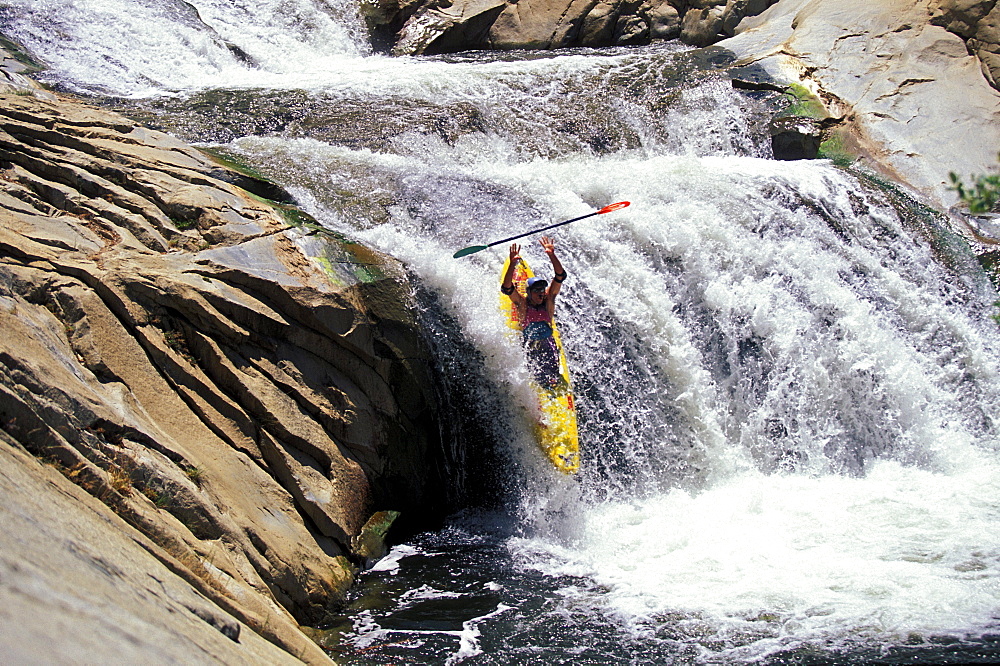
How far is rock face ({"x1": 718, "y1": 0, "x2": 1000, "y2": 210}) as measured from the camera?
31.3 ft

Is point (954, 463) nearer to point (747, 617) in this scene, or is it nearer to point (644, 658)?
point (747, 617)

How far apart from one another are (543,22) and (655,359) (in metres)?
7.90

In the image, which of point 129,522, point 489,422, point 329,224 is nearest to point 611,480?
point 489,422

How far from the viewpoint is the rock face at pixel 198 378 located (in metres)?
3.45

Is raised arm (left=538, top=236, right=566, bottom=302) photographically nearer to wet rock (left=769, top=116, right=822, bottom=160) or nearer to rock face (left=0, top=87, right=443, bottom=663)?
rock face (left=0, top=87, right=443, bottom=663)

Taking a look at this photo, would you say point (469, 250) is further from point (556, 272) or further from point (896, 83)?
point (896, 83)

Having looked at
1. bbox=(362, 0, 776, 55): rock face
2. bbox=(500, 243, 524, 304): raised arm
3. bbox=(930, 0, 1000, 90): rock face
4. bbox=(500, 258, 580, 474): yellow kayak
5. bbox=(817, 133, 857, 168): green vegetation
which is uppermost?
bbox=(362, 0, 776, 55): rock face

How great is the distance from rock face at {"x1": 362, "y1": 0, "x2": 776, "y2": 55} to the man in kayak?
23.8ft

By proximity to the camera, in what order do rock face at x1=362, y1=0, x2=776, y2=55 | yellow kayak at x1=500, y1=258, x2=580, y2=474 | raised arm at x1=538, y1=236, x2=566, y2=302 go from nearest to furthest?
yellow kayak at x1=500, y1=258, x2=580, y2=474, raised arm at x1=538, y1=236, x2=566, y2=302, rock face at x1=362, y1=0, x2=776, y2=55

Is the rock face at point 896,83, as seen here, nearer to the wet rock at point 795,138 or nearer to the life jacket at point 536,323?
the wet rock at point 795,138

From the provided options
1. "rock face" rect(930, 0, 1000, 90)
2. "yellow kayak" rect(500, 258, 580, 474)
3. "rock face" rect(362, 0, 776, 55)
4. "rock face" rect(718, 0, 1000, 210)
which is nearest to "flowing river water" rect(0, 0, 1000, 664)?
"yellow kayak" rect(500, 258, 580, 474)

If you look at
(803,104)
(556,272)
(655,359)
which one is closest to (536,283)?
(556,272)

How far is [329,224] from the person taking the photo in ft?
21.9

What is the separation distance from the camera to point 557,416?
6113mm
